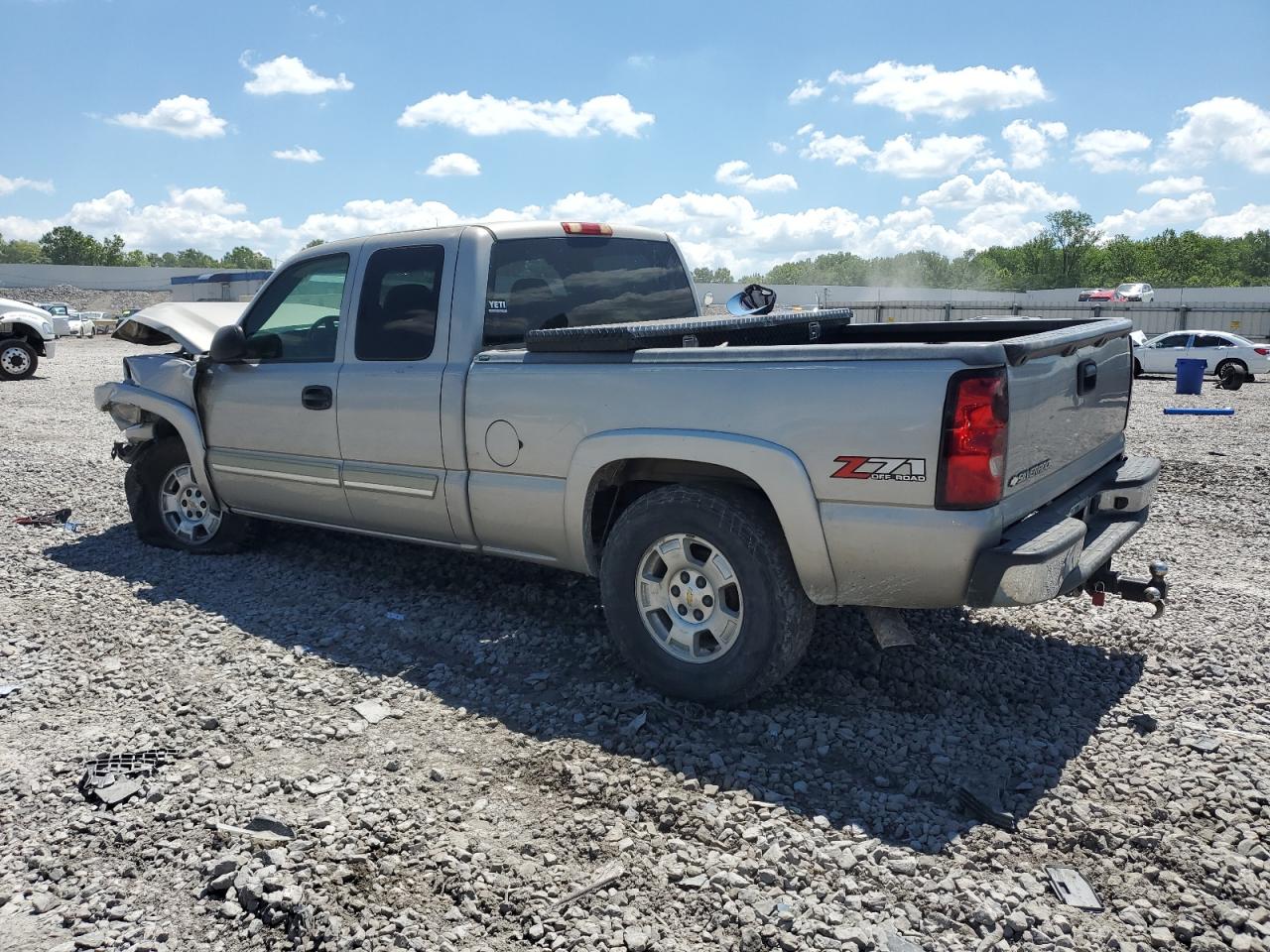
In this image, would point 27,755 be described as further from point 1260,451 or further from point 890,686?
point 1260,451

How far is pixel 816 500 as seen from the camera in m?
3.70

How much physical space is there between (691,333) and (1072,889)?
277 centimetres

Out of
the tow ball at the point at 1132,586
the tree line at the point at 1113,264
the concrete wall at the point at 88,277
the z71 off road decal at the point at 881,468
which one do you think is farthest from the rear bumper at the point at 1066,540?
the tree line at the point at 1113,264

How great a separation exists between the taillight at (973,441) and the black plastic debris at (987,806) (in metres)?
1.00

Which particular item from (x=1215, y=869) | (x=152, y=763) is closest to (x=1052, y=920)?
(x=1215, y=869)

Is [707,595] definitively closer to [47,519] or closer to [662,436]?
[662,436]

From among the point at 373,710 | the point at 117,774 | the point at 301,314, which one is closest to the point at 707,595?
the point at 373,710

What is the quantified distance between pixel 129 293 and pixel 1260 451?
7890cm

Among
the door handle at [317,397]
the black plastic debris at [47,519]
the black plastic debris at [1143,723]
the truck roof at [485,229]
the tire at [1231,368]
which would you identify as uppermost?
the truck roof at [485,229]

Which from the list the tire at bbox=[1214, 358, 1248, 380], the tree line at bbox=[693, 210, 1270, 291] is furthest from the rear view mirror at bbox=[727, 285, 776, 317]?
the tree line at bbox=[693, 210, 1270, 291]

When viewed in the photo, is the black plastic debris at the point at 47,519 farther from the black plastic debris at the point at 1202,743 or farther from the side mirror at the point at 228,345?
the black plastic debris at the point at 1202,743

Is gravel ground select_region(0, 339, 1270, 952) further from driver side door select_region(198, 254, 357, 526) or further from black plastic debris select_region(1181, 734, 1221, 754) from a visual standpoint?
driver side door select_region(198, 254, 357, 526)

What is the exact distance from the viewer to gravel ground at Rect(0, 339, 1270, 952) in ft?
9.28

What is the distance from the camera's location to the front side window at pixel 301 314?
5590 mm
